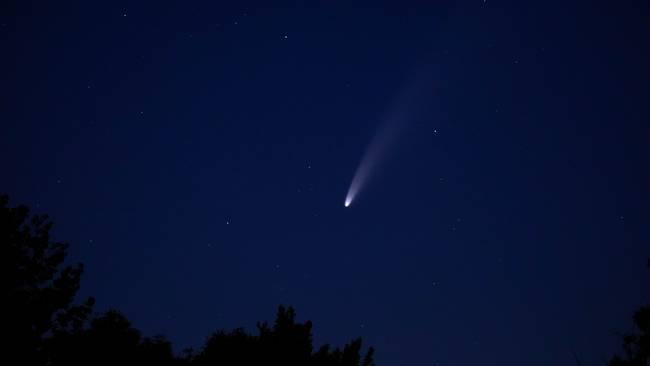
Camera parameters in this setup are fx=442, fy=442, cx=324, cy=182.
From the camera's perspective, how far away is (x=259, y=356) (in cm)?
1236

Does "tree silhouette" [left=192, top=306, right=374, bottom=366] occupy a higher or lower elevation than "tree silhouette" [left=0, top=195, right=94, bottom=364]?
lower

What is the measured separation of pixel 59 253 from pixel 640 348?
22991mm

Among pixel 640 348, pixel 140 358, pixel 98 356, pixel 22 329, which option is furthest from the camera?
pixel 640 348

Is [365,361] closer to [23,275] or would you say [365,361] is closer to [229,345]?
[229,345]

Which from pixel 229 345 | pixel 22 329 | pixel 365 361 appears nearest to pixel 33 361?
pixel 22 329

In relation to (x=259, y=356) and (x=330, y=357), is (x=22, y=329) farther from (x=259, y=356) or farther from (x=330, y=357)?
(x=330, y=357)

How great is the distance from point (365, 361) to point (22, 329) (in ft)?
29.4

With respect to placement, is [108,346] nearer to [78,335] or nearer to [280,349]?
[78,335]

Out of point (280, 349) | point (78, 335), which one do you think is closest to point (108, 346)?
point (78, 335)

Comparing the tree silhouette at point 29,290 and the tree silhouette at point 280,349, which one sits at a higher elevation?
the tree silhouette at point 29,290

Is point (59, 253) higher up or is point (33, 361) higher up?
point (59, 253)

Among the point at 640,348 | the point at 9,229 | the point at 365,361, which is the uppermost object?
the point at 9,229

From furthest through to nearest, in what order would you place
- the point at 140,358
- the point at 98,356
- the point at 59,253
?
the point at 140,358
the point at 98,356
the point at 59,253

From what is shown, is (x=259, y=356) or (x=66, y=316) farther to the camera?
(x=259, y=356)
